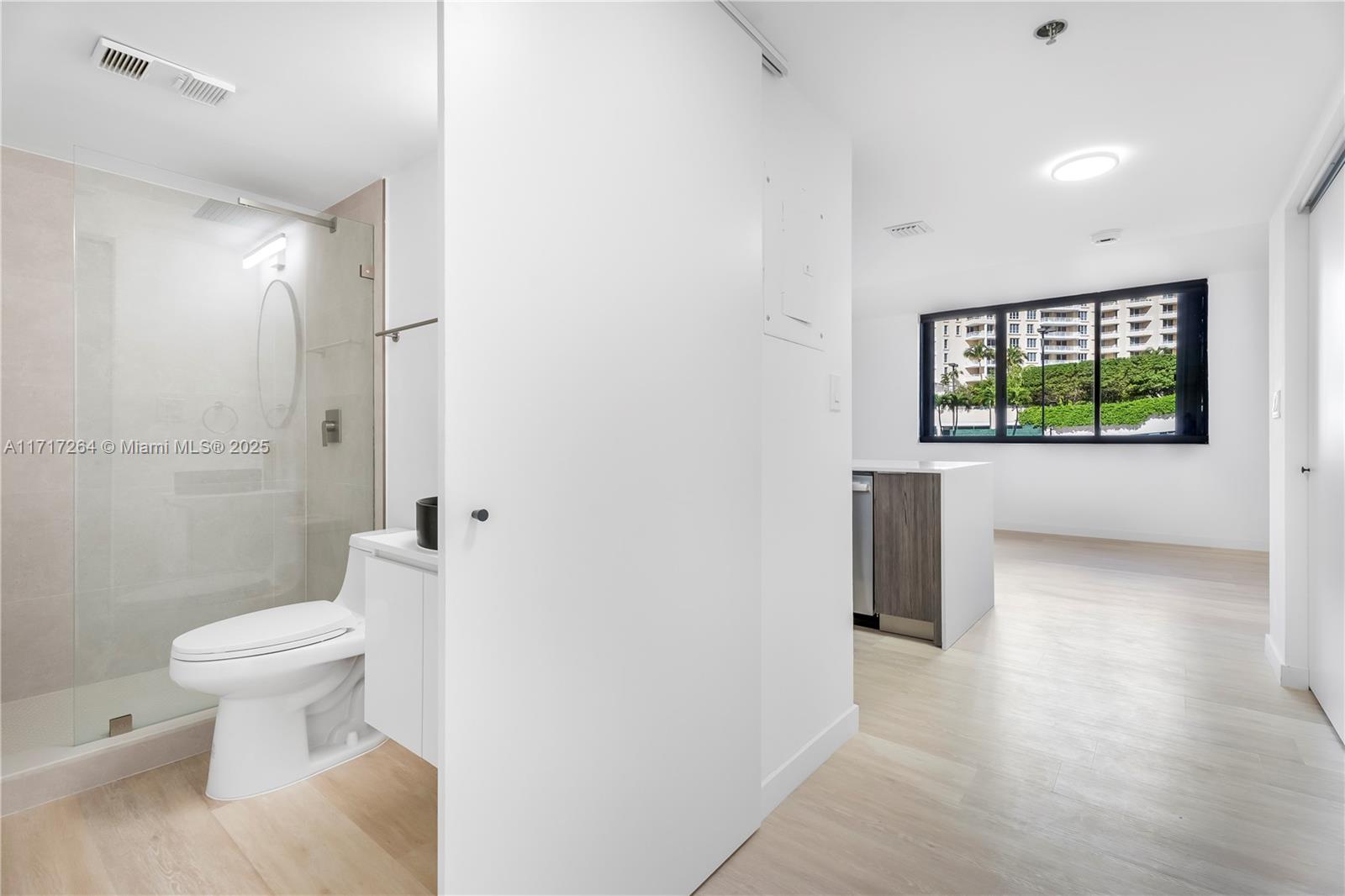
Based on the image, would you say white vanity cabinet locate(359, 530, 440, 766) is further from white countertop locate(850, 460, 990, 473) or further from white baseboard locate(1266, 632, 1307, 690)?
white baseboard locate(1266, 632, 1307, 690)

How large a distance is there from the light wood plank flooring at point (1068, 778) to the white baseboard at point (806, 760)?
0.04 m

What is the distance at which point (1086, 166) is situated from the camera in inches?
105

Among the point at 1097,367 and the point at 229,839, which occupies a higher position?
the point at 1097,367

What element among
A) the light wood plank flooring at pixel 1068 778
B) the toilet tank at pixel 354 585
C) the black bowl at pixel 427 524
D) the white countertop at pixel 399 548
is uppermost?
the black bowl at pixel 427 524

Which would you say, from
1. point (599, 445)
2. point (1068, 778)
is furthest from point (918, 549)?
point (599, 445)

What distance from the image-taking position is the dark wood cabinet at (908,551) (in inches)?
124

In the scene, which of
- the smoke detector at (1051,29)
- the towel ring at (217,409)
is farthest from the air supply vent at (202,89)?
the smoke detector at (1051,29)

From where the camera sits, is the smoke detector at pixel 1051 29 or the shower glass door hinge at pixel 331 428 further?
the shower glass door hinge at pixel 331 428

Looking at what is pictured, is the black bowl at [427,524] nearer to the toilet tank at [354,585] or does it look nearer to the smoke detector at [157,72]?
the toilet tank at [354,585]

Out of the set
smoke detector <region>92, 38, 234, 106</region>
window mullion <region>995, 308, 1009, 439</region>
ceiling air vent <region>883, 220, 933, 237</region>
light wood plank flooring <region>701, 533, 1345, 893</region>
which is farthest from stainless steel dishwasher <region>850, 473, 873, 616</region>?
window mullion <region>995, 308, 1009, 439</region>

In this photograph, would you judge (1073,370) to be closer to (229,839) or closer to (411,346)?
(411,346)

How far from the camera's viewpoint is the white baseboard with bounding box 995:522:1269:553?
5.43 metres

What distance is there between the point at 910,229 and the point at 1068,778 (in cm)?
285

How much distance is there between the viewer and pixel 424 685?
153cm
